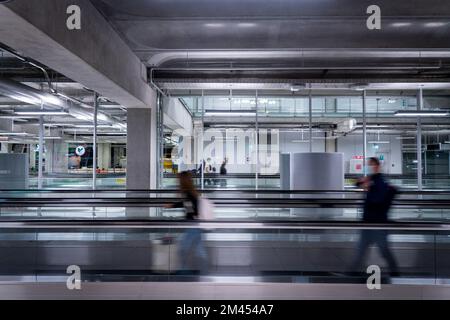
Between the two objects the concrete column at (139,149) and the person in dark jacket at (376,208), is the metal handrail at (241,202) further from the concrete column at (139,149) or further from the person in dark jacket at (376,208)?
the concrete column at (139,149)

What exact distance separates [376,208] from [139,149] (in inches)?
308

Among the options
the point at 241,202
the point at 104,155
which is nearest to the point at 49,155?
the point at 104,155

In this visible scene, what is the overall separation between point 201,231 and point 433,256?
331 cm

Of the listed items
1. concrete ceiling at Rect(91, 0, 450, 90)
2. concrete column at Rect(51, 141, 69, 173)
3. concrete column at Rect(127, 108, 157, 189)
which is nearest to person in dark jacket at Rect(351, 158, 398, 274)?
concrete ceiling at Rect(91, 0, 450, 90)

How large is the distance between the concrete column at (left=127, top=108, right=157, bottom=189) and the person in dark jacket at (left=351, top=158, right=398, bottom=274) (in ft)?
24.4

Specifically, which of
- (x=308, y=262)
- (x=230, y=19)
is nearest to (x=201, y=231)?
(x=308, y=262)

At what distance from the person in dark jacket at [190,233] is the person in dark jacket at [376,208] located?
7.28ft

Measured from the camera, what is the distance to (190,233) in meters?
4.96

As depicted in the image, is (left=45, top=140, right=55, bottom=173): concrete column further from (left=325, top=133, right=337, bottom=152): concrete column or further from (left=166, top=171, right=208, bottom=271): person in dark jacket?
(left=166, top=171, right=208, bottom=271): person in dark jacket

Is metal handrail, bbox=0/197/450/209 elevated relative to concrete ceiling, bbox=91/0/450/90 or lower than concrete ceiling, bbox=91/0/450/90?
lower

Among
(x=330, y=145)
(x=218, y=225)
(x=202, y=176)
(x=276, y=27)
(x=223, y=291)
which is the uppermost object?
(x=276, y=27)

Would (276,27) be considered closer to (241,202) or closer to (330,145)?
(241,202)

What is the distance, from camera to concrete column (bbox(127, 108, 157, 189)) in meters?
11.4
